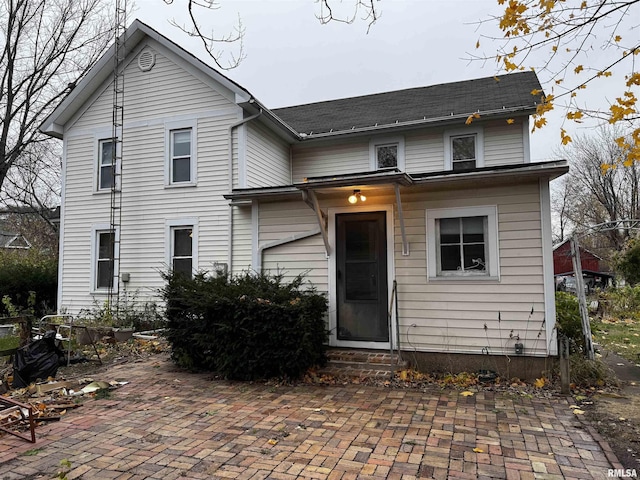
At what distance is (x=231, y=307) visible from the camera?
20.0 feet

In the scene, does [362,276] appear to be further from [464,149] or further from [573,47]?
[464,149]

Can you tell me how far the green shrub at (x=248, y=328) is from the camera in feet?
19.2

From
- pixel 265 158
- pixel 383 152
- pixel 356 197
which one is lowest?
pixel 356 197

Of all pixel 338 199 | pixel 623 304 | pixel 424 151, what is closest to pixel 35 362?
pixel 338 199

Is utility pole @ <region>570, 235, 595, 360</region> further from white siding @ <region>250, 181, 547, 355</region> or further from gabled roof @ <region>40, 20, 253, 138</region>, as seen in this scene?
gabled roof @ <region>40, 20, 253, 138</region>

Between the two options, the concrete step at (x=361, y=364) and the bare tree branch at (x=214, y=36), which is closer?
the bare tree branch at (x=214, y=36)

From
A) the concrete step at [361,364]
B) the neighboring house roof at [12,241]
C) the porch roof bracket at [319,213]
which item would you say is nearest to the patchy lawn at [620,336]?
the concrete step at [361,364]

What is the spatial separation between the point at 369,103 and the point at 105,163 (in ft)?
26.2

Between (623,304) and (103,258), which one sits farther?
(623,304)

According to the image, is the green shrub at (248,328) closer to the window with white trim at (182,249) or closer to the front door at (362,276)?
the front door at (362,276)

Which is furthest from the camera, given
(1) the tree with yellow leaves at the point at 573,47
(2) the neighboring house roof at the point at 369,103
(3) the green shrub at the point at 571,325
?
(2) the neighboring house roof at the point at 369,103

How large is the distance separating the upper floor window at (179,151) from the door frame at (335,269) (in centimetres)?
481

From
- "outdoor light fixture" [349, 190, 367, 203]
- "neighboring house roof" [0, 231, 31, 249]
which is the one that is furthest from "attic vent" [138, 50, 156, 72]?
"neighboring house roof" [0, 231, 31, 249]

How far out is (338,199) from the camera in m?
7.09
